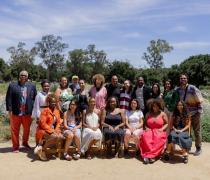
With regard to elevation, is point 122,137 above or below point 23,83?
below

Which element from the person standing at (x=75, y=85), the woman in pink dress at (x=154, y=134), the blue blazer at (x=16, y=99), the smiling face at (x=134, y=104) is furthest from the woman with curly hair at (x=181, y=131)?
the blue blazer at (x=16, y=99)

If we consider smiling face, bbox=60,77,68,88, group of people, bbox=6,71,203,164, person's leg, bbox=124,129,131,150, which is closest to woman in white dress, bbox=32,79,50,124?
group of people, bbox=6,71,203,164

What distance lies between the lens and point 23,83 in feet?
28.8

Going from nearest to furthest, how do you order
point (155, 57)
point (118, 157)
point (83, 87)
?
1. point (118, 157)
2. point (83, 87)
3. point (155, 57)

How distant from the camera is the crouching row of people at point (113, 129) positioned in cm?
834

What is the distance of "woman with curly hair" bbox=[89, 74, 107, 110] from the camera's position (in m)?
8.95

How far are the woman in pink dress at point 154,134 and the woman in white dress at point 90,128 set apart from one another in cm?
100

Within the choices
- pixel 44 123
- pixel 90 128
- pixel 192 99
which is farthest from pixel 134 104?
pixel 44 123

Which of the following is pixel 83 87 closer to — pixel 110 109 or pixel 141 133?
pixel 110 109

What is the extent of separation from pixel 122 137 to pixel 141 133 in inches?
18.3

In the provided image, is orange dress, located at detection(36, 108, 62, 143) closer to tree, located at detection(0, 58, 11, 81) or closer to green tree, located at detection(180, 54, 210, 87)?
green tree, located at detection(180, 54, 210, 87)

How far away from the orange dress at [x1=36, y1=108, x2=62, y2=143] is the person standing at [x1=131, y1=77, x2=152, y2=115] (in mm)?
1877

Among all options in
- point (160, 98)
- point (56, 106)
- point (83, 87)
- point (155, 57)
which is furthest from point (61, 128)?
point (155, 57)

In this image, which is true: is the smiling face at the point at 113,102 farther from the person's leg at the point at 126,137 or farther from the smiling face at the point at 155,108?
the smiling face at the point at 155,108
